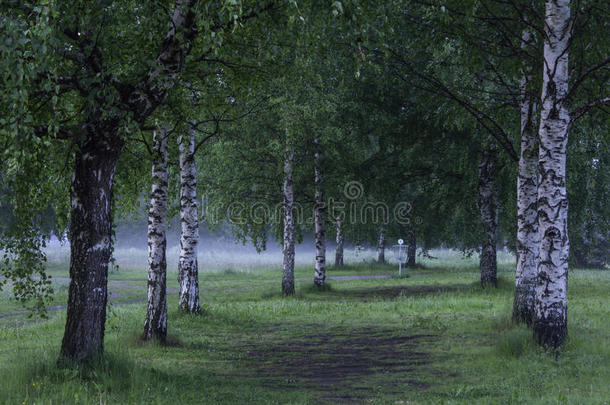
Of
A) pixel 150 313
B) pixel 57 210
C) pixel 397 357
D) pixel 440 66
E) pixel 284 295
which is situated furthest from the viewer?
pixel 284 295

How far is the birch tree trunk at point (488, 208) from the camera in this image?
76.8 ft

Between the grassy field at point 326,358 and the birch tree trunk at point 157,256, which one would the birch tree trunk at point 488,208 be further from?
the birch tree trunk at point 157,256

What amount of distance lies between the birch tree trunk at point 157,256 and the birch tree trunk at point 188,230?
2.47 meters

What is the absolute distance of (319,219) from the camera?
28094mm

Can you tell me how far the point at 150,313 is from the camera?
1273 centimetres

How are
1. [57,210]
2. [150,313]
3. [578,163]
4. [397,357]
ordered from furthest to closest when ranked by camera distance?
1. [578,163]
2. [150,313]
3. [397,357]
4. [57,210]

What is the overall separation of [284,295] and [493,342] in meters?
13.4

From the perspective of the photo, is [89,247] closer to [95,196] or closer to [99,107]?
[95,196]

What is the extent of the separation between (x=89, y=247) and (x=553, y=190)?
7949mm

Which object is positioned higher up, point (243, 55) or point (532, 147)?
point (243, 55)

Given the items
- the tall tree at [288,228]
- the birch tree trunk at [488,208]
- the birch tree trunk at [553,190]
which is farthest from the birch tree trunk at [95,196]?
the birch tree trunk at [488,208]

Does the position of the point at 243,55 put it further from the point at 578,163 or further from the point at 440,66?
the point at 578,163

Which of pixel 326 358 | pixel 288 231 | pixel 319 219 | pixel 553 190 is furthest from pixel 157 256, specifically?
pixel 319 219

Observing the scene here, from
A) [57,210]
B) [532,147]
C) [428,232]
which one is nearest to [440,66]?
[532,147]
